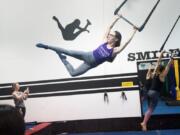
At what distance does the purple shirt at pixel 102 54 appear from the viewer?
21.2 feet

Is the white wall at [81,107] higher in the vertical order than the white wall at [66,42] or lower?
lower

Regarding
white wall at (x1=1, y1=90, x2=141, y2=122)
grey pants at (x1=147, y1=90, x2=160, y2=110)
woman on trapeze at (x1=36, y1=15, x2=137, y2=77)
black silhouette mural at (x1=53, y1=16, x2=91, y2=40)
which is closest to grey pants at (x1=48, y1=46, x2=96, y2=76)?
woman on trapeze at (x1=36, y1=15, x2=137, y2=77)

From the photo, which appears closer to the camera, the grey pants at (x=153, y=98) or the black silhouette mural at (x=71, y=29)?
the grey pants at (x=153, y=98)

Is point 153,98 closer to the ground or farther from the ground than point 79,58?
closer to the ground

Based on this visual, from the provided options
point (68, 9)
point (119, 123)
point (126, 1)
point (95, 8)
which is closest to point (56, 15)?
point (68, 9)

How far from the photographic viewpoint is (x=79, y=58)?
662cm

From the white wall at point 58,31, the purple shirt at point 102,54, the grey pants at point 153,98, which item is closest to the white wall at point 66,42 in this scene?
the white wall at point 58,31

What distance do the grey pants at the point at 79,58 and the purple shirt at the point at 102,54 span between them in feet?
0.31

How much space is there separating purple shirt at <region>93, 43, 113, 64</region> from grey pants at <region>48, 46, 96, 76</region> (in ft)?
0.31

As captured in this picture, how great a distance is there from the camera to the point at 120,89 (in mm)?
6461

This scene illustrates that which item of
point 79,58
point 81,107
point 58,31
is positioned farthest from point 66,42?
point 81,107

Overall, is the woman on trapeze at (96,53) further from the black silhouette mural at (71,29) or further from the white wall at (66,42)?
the black silhouette mural at (71,29)

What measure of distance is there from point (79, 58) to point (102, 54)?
52 cm

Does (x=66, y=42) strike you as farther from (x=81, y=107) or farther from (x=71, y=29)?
(x=81, y=107)
